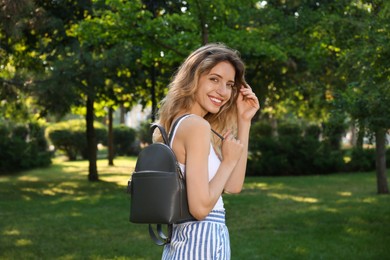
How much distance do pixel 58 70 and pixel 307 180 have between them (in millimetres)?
8508

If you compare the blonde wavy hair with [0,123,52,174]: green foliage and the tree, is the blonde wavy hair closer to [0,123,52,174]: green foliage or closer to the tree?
the tree

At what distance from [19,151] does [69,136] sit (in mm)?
6144

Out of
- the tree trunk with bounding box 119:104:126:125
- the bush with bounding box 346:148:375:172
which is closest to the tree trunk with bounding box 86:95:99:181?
the tree trunk with bounding box 119:104:126:125

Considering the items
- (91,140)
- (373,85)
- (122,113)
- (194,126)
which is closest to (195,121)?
(194,126)

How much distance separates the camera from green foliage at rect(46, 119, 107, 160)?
97.8 ft

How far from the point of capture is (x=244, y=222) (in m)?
10.2

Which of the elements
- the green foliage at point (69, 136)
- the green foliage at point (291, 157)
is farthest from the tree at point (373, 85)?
the green foliage at point (69, 136)

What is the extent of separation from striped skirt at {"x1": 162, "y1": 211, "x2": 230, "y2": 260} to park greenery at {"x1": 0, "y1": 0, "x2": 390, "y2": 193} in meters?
4.40

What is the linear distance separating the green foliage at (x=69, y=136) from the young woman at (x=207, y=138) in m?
27.4

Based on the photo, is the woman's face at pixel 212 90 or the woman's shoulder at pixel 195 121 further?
the woman's face at pixel 212 90

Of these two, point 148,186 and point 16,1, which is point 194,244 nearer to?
point 148,186

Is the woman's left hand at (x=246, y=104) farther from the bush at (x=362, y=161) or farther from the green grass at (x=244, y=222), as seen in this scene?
the bush at (x=362, y=161)

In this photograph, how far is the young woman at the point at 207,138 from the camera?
7.58 ft

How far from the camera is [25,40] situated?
17.1m
